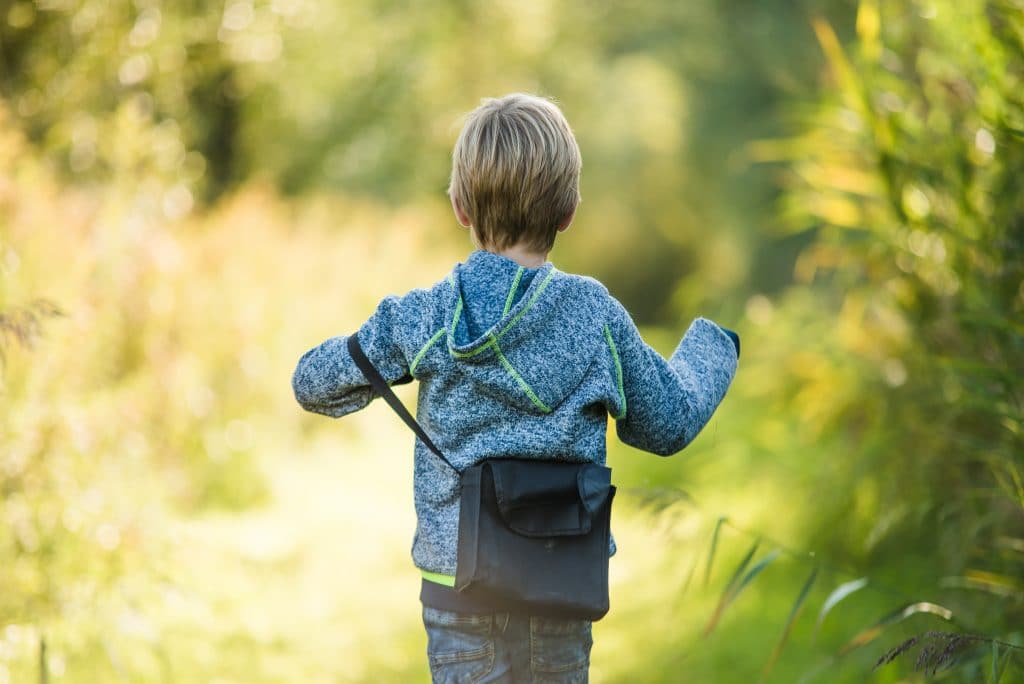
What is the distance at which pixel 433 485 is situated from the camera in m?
1.98

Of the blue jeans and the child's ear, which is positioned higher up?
the child's ear

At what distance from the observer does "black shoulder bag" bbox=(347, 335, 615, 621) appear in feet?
6.06

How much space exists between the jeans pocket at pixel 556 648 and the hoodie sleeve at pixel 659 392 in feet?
1.18

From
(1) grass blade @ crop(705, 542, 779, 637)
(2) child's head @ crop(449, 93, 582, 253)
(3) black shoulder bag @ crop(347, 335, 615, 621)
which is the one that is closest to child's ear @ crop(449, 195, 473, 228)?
(2) child's head @ crop(449, 93, 582, 253)

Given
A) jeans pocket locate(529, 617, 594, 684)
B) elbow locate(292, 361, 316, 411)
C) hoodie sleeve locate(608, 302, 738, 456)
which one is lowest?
jeans pocket locate(529, 617, 594, 684)

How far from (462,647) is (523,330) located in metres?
0.59

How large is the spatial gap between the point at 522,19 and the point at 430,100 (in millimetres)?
1998

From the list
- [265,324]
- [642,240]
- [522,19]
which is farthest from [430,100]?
[265,324]

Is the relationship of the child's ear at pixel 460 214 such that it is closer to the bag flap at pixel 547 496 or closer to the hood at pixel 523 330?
the hood at pixel 523 330

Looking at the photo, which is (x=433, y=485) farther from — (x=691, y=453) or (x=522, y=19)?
(x=522, y=19)

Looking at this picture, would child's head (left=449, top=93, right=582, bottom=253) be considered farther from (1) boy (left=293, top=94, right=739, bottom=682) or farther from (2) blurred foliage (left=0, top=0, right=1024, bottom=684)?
(2) blurred foliage (left=0, top=0, right=1024, bottom=684)

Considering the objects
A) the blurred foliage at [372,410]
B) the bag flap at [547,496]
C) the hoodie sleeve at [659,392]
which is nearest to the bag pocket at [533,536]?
the bag flap at [547,496]

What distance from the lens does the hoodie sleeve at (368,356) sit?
1902 mm

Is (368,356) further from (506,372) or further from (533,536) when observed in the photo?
(533,536)
